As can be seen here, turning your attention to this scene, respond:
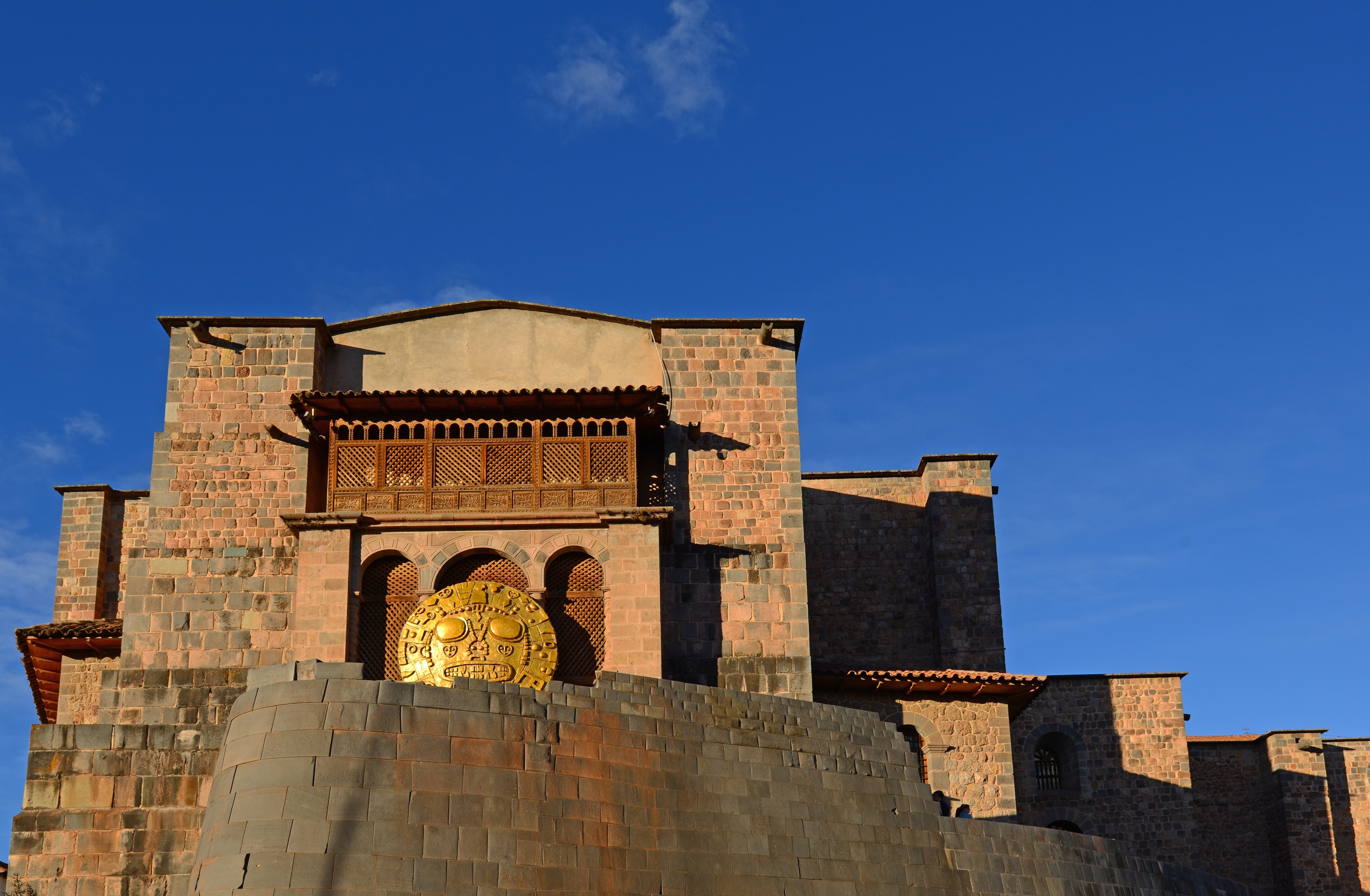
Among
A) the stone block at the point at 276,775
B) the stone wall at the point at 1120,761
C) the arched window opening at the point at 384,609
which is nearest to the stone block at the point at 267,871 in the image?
the stone block at the point at 276,775

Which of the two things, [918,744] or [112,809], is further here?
[918,744]

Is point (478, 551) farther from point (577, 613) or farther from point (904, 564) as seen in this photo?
point (904, 564)

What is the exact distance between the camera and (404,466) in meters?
23.5

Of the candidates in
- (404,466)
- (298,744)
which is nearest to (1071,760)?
(404,466)

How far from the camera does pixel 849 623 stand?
31.5m

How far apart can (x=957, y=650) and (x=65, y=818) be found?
18227 mm

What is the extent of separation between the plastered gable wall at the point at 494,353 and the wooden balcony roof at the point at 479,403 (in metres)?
1.33

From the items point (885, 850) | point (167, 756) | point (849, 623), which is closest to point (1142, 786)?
point (849, 623)

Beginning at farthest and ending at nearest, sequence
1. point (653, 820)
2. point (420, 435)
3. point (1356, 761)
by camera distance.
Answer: point (1356, 761) → point (420, 435) → point (653, 820)

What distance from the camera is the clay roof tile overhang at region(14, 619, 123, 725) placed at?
81.9ft

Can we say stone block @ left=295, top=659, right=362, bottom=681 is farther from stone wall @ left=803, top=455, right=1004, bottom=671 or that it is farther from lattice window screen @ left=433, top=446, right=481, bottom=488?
stone wall @ left=803, top=455, right=1004, bottom=671

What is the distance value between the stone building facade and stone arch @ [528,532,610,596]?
0.04m

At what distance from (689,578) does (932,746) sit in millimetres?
4957

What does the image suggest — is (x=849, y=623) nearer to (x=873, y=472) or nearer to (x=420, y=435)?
(x=873, y=472)
